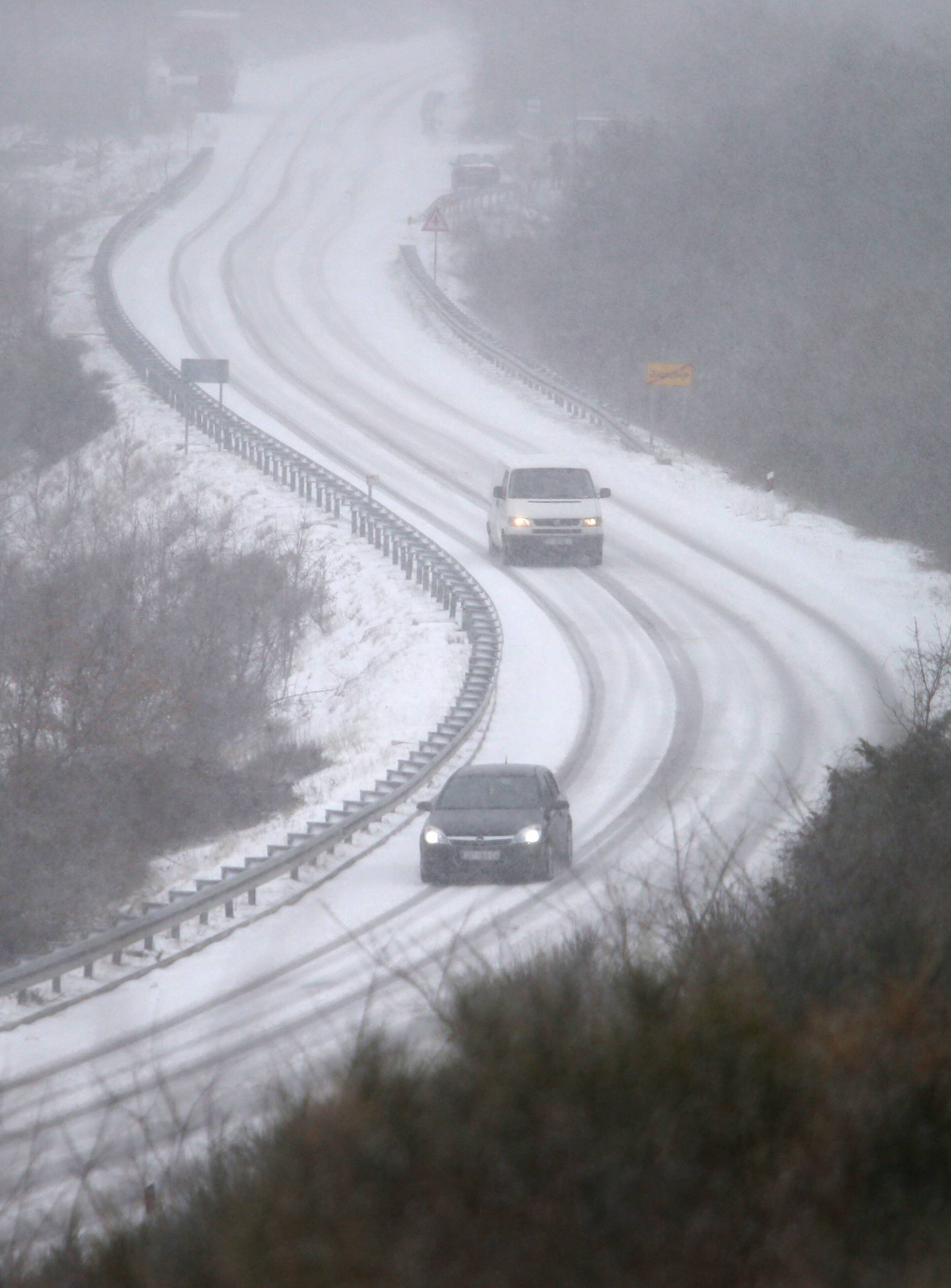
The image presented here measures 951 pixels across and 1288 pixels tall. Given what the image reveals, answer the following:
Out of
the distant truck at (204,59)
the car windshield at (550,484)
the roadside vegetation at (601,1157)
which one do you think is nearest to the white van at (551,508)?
the car windshield at (550,484)

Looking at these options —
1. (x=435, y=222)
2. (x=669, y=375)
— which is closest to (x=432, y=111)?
(x=435, y=222)

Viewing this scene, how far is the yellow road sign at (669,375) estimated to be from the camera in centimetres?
3700

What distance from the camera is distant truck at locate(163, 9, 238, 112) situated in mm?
85625

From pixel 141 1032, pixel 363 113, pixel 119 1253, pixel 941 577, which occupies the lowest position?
pixel 941 577

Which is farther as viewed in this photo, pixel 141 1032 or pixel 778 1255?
pixel 141 1032

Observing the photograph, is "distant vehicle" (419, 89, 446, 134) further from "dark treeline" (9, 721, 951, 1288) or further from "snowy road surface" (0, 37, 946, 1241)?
"dark treeline" (9, 721, 951, 1288)

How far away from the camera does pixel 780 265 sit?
51.7 meters

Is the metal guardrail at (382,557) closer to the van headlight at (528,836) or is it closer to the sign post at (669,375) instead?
the van headlight at (528,836)

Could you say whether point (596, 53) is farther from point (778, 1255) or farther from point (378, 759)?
point (778, 1255)

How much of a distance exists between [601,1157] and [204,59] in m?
93.4

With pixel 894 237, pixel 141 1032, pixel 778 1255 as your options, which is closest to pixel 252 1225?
pixel 778 1255

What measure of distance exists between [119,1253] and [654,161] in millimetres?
61140

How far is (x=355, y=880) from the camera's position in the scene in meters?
15.1

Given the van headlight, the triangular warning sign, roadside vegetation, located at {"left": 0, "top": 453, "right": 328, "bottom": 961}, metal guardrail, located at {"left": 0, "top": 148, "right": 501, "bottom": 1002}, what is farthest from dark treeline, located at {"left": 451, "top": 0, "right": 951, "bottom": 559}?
the van headlight
